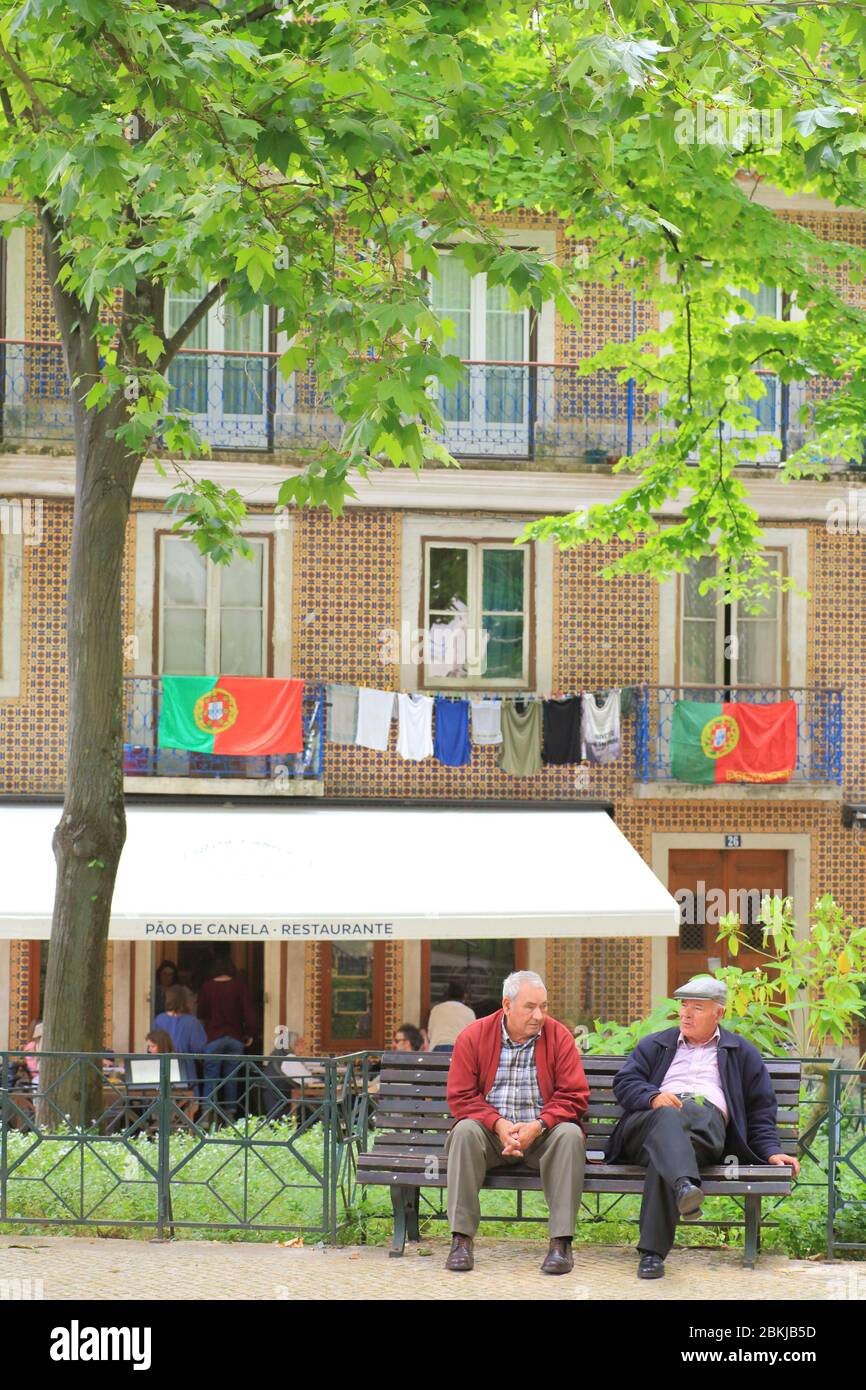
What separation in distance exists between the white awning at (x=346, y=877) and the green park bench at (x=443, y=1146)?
6401 millimetres

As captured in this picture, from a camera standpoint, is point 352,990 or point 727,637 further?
point 727,637

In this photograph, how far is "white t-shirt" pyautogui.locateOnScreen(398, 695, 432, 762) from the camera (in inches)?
703

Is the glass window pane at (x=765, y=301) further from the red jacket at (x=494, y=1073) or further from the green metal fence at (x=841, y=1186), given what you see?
the red jacket at (x=494, y=1073)

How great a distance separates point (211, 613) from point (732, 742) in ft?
17.2

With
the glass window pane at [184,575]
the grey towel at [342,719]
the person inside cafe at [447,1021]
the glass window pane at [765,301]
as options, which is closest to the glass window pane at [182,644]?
the glass window pane at [184,575]

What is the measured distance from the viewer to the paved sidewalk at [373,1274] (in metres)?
7.07

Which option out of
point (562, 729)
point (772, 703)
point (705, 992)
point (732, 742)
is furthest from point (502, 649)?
point (705, 992)

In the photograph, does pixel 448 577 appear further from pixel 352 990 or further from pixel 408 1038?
pixel 408 1038

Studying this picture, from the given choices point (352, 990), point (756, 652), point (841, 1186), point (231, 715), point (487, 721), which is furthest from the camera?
point (756, 652)

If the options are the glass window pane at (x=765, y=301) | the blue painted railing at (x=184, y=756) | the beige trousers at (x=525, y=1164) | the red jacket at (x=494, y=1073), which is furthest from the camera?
the glass window pane at (x=765, y=301)

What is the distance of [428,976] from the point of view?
59.7 feet

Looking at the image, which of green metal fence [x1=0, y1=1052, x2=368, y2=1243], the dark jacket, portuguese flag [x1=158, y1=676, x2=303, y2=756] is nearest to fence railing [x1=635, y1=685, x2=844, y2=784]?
portuguese flag [x1=158, y1=676, x2=303, y2=756]

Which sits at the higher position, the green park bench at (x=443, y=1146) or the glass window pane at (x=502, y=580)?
the glass window pane at (x=502, y=580)

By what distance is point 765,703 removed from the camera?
61.0ft
